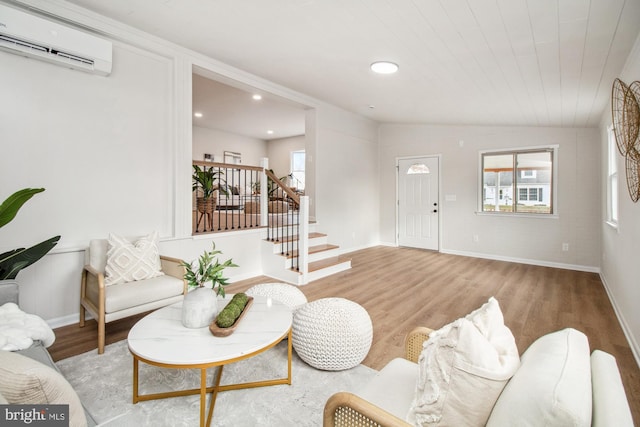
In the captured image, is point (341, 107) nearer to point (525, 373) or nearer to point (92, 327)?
point (92, 327)

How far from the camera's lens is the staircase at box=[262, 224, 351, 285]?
438cm

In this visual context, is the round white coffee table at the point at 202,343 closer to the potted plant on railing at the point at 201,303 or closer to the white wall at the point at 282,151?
the potted plant on railing at the point at 201,303

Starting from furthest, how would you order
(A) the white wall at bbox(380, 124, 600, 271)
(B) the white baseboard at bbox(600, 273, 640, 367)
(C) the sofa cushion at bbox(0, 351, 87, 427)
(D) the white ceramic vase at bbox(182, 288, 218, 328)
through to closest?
(A) the white wall at bbox(380, 124, 600, 271), (B) the white baseboard at bbox(600, 273, 640, 367), (D) the white ceramic vase at bbox(182, 288, 218, 328), (C) the sofa cushion at bbox(0, 351, 87, 427)

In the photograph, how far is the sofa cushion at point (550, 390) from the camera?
71cm

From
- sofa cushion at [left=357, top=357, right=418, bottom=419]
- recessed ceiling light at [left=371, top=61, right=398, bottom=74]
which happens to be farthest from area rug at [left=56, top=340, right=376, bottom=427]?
recessed ceiling light at [left=371, top=61, right=398, bottom=74]

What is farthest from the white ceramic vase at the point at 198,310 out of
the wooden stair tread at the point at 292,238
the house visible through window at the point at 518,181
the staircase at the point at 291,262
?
the house visible through window at the point at 518,181

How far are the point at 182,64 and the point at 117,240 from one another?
215 centimetres

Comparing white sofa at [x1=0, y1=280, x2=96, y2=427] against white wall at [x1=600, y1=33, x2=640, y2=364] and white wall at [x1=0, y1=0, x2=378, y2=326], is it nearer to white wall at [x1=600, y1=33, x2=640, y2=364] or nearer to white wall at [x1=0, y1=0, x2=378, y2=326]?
white wall at [x1=0, y1=0, x2=378, y2=326]

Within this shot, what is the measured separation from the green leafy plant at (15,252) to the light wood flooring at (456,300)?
0.70 m

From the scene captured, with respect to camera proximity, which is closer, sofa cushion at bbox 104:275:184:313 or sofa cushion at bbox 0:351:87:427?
sofa cushion at bbox 0:351:87:427

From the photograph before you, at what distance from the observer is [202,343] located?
5.50 ft

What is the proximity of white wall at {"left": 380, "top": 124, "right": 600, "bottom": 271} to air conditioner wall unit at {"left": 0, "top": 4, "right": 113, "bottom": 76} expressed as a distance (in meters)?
5.70

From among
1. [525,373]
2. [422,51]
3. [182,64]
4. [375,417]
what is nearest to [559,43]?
[422,51]

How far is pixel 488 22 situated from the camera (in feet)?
8.13
